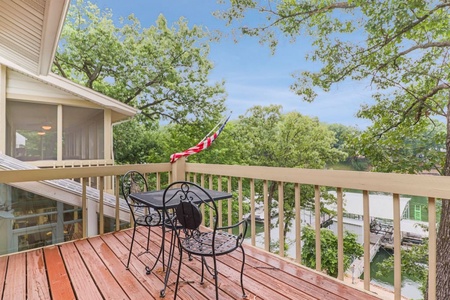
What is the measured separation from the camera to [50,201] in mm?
3436

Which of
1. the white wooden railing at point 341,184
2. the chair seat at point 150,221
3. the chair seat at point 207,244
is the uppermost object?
the white wooden railing at point 341,184

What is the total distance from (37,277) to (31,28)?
124 inches

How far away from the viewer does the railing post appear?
399cm

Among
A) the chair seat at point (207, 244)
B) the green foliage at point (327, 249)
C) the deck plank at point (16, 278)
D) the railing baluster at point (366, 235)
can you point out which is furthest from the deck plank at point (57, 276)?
the green foliage at point (327, 249)

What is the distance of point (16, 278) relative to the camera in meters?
2.34

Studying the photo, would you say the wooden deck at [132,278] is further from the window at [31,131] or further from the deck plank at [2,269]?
the window at [31,131]

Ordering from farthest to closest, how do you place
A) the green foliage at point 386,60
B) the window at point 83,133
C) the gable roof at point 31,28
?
the window at point 83,133, the green foliage at point 386,60, the gable roof at point 31,28

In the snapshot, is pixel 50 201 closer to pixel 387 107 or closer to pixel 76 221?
pixel 76 221

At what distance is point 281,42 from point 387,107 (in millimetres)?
3563

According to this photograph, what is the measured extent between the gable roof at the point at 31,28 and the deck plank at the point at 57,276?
2.72m

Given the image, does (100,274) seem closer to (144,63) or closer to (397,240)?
(397,240)

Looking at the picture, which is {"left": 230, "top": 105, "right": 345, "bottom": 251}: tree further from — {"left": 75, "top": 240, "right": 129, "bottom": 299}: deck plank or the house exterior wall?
{"left": 75, "top": 240, "right": 129, "bottom": 299}: deck plank

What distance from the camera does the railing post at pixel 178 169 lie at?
13.1 ft

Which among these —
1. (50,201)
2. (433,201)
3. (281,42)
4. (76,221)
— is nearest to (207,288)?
(433,201)
